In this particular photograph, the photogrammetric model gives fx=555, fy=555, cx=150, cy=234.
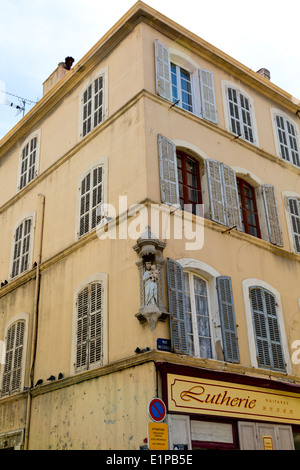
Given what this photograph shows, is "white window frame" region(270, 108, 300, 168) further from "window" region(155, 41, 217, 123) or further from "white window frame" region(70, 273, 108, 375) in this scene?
"white window frame" region(70, 273, 108, 375)

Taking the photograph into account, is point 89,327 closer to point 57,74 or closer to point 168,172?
point 168,172

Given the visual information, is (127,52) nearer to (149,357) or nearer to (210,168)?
(210,168)

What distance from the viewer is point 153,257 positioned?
10758 mm

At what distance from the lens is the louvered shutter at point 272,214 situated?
1412 centimetres

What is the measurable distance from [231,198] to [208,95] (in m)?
3.11

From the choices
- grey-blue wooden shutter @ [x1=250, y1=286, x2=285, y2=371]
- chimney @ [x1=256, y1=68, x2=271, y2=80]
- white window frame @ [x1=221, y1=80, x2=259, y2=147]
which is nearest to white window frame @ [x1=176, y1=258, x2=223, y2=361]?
grey-blue wooden shutter @ [x1=250, y1=286, x2=285, y2=371]

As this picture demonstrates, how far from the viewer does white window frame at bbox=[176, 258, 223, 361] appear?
11.4 meters

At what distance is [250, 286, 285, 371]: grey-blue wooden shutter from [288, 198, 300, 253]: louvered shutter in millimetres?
2369

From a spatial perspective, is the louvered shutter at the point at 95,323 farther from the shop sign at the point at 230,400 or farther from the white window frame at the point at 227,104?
the white window frame at the point at 227,104

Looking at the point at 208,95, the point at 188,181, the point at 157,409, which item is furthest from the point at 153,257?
the point at 208,95

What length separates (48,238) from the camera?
14.5 metres

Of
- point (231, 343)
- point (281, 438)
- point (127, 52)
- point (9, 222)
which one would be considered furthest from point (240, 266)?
point (9, 222)

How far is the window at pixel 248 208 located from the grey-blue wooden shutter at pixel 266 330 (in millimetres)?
1930
